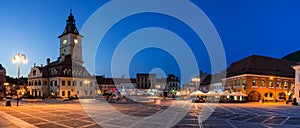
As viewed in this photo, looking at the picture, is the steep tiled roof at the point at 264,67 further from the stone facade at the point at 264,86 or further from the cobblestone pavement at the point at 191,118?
the cobblestone pavement at the point at 191,118

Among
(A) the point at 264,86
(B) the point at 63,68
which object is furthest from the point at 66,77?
(A) the point at 264,86

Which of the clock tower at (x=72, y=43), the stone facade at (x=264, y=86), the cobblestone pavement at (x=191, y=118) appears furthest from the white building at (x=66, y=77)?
the stone facade at (x=264, y=86)

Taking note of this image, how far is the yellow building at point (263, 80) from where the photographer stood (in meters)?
54.7

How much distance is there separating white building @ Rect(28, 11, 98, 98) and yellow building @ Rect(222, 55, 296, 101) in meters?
41.9

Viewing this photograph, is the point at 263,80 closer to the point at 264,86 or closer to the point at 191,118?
the point at 264,86

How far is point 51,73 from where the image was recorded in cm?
7019

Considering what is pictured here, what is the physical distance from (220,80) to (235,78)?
1433 cm

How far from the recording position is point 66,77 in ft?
222

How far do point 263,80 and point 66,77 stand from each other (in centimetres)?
5010

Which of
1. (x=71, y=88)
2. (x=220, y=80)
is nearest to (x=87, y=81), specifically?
(x=71, y=88)

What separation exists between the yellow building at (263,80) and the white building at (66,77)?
41.9 metres

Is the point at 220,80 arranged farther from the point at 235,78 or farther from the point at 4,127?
the point at 4,127

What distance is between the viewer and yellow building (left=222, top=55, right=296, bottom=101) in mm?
54656

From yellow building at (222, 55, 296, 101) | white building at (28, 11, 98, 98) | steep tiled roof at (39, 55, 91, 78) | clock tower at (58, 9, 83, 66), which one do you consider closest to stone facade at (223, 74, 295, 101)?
yellow building at (222, 55, 296, 101)
